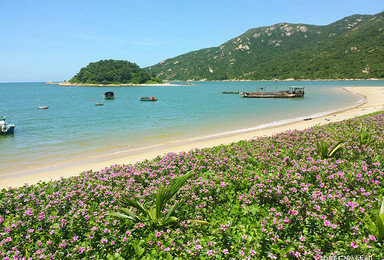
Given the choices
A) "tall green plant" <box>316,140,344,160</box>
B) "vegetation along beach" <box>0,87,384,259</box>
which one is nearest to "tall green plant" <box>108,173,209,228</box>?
"vegetation along beach" <box>0,87,384,259</box>

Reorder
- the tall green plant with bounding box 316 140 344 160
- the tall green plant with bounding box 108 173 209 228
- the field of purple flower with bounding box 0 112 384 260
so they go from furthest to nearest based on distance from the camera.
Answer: the tall green plant with bounding box 316 140 344 160 → the tall green plant with bounding box 108 173 209 228 → the field of purple flower with bounding box 0 112 384 260

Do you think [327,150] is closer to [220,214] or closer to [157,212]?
[220,214]

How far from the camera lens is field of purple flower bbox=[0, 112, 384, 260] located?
148 inches

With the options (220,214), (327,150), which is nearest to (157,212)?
(220,214)

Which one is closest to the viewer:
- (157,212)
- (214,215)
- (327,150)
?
(157,212)

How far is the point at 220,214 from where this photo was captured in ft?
16.4

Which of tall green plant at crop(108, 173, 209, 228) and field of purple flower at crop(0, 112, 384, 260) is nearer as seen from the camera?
field of purple flower at crop(0, 112, 384, 260)

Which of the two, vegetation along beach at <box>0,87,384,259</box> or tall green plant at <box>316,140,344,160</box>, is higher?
tall green plant at <box>316,140,344,160</box>

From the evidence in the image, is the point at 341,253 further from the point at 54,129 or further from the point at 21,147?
the point at 54,129

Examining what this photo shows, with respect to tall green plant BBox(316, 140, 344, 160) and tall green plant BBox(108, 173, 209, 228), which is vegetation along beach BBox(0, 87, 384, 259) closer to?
tall green plant BBox(108, 173, 209, 228)

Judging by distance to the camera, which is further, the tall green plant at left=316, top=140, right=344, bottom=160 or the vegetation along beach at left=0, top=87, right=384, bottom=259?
the tall green plant at left=316, top=140, right=344, bottom=160

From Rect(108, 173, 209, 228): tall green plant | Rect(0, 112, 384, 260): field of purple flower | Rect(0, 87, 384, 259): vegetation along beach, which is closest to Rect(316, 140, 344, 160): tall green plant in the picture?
Rect(0, 112, 384, 260): field of purple flower

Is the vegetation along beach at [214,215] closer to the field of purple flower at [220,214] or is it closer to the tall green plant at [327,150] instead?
the field of purple flower at [220,214]

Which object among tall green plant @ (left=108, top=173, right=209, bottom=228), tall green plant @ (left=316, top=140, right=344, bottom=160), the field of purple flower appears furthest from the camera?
tall green plant @ (left=316, top=140, right=344, bottom=160)
